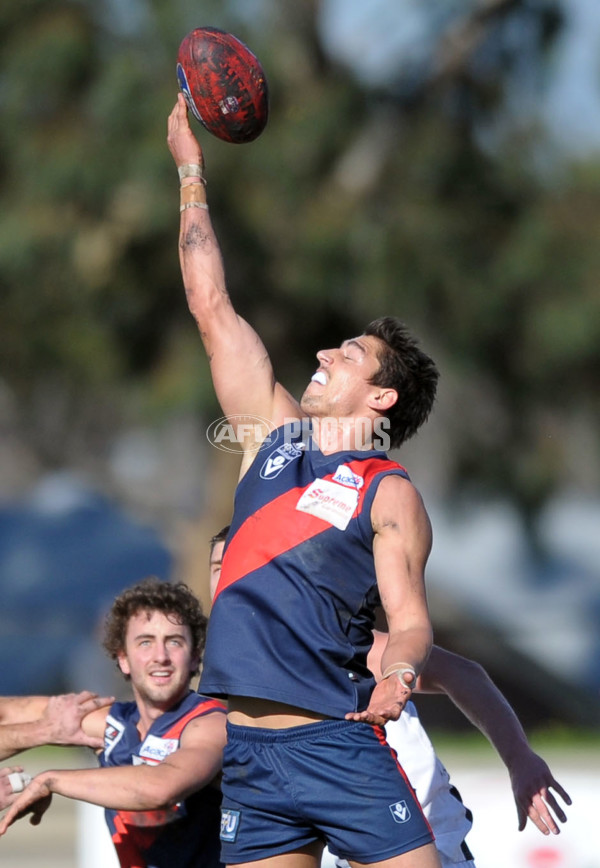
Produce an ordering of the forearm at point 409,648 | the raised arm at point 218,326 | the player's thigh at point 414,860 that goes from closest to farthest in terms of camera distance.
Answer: the forearm at point 409,648 < the player's thigh at point 414,860 < the raised arm at point 218,326

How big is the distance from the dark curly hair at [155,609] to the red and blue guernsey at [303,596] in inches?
27.6

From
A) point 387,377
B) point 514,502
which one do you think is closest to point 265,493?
point 387,377

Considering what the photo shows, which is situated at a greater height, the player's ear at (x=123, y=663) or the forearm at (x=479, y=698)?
the player's ear at (x=123, y=663)

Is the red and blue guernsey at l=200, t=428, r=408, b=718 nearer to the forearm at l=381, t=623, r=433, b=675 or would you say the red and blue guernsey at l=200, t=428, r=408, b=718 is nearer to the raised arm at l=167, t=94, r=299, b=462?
the forearm at l=381, t=623, r=433, b=675

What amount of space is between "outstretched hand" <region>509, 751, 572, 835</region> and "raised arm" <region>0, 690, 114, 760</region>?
139 centimetres

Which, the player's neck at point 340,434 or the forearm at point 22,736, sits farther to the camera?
the forearm at point 22,736

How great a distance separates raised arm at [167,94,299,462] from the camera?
13.3ft

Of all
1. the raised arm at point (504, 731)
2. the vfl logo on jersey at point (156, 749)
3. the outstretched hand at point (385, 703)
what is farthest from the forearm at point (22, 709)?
the outstretched hand at point (385, 703)

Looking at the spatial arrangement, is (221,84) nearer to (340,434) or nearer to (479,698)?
(340,434)

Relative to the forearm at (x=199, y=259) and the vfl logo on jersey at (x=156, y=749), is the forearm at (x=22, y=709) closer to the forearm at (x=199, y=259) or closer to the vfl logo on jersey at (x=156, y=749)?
the vfl logo on jersey at (x=156, y=749)

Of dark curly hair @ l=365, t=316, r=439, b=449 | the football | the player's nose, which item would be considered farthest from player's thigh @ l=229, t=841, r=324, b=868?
the football

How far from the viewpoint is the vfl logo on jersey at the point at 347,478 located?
12.1 ft

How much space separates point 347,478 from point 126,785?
1062 mm

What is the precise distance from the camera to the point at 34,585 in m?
16.3
